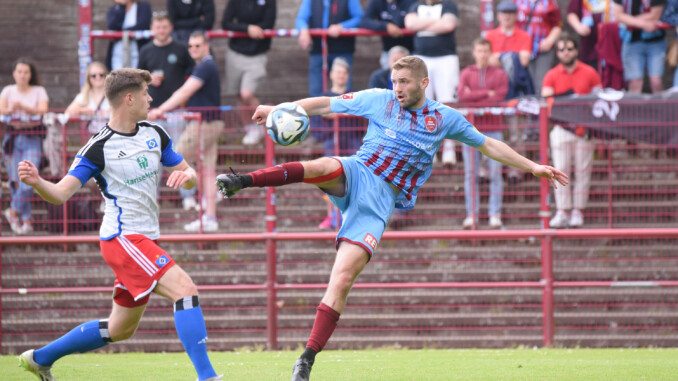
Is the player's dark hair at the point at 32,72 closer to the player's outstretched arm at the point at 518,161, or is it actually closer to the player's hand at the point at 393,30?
the player's hand at the point at 393,30

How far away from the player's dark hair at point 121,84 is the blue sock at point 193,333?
1.45m

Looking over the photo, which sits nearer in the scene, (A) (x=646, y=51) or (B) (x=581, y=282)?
(B) (x=581, y=282)

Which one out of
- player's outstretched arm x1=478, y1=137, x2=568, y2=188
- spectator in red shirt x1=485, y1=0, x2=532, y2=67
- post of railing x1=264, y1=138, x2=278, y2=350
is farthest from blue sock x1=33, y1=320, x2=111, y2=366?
spectator in red shirt x1=485, y1=0, x2=532, y2=67

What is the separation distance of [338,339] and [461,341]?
1.38 metres

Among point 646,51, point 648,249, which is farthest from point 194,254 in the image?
point 646,51

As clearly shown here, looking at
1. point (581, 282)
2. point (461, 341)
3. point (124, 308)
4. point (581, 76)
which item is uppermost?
point (581, 76)

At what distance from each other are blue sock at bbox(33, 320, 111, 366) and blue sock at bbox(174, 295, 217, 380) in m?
0.87

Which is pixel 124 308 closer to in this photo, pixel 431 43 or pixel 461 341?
pixel 461 341

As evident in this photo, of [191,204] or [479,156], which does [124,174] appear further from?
[479,156]

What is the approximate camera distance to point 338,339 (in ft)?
35.5

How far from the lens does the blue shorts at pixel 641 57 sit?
42.3 ft

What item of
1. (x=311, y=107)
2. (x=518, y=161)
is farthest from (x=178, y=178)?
(x=518, y=161)

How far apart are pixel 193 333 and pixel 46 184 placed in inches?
51.5

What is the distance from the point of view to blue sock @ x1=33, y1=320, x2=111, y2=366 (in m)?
6.74
